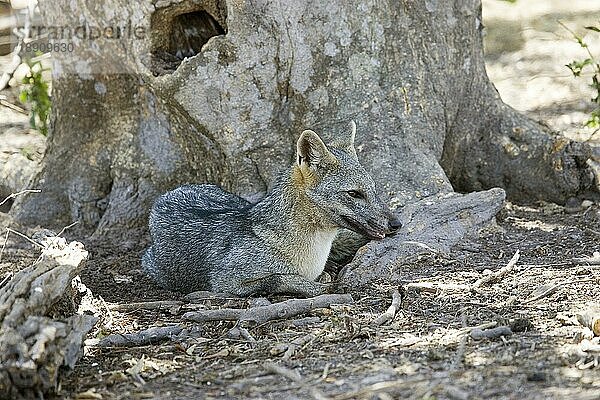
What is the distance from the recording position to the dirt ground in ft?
16.2

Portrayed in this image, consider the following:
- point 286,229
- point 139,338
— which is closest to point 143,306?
point 139,338

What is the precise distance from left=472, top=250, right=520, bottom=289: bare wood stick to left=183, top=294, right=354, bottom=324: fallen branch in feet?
3.55

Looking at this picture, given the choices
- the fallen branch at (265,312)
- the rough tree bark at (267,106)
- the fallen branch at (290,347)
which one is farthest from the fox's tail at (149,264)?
the fallen branch at (290,347)

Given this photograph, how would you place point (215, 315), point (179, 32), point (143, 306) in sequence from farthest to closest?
point (179, 32) → point (143, 306) → point (215, 315)

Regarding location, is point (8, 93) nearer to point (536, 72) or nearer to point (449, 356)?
point (536, 72)

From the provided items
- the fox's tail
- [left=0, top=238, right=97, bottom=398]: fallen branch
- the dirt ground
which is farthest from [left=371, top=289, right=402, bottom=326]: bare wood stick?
the fox's tail

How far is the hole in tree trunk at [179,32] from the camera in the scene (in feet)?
27.2

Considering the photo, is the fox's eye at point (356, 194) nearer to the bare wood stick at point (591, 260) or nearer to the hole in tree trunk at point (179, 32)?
the bare wood stick at point (591, 260)

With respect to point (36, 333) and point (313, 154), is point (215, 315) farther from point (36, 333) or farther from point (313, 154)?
point (36, 333)

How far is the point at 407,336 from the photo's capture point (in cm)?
582

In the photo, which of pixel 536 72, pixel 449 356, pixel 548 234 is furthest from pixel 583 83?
pixel 449 356

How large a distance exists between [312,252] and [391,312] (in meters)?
1.33

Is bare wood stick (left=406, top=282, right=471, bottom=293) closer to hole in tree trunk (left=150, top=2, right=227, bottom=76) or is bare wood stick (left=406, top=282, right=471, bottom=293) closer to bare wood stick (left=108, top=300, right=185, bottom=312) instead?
bare wood stick (left=108, top=300, right=185, bottom=312)

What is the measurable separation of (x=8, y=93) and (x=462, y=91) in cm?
751
